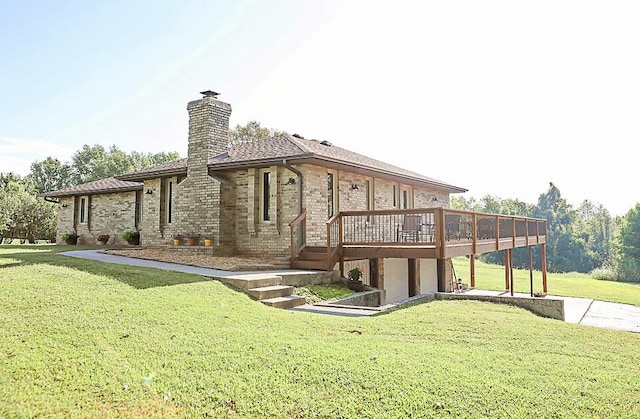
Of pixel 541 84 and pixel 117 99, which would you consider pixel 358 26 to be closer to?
pixel 541 84

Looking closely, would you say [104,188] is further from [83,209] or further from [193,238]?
[193,238]

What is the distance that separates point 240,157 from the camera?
43.0 feet

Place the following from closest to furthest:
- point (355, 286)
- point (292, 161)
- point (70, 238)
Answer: point (355, 286), point (292, 161), point (70, 238)

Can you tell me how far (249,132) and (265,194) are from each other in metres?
23.5

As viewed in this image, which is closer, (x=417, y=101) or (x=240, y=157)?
(x=240, y=157)

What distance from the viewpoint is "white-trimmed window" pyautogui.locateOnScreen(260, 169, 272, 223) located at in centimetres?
→ 1260

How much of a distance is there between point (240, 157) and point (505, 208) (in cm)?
6512

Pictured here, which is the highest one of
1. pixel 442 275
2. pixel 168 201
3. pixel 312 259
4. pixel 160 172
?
pixel 160 172

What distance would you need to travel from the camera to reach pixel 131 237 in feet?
57.5

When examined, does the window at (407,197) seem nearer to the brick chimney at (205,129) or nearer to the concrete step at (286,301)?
the brick chimney at (205,129)

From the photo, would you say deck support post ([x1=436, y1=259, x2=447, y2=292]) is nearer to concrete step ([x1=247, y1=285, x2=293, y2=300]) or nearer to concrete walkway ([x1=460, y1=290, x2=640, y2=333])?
concrete walkway ([x1=460, y1=290, x2=640, y2=333])

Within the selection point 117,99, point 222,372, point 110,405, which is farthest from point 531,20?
point 117,99

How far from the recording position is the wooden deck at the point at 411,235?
10.1 m

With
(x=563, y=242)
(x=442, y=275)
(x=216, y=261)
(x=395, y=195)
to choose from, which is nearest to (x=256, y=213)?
(x=216, y=261)
